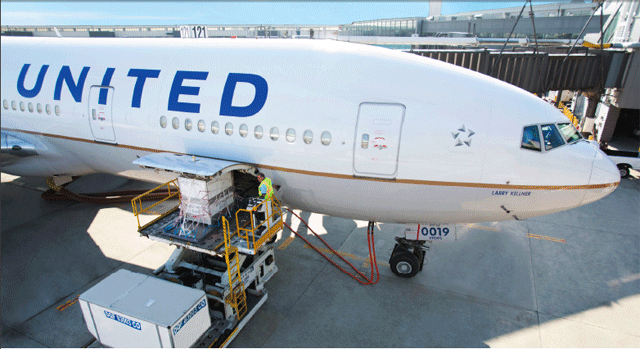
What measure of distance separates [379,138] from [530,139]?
10.2 feet

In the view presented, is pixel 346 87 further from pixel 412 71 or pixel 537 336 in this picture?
pixel 537 336

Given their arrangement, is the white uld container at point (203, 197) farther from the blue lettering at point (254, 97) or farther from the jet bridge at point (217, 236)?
the blue lettering at point (254, 97)

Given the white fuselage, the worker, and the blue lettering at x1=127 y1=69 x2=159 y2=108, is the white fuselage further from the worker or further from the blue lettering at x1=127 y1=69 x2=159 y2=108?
the worker

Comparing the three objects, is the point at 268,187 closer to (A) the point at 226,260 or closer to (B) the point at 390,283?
(A) the point at 226,260

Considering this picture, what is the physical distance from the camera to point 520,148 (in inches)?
299

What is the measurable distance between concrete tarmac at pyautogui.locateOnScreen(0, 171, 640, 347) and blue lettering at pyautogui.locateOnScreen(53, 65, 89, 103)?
15.5ft

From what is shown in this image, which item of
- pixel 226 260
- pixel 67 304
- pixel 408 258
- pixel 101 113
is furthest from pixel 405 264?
pixel 101 113

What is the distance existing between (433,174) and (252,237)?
4183 mm

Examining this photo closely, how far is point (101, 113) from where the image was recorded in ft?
33.6

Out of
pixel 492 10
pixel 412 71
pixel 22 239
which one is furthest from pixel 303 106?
pixel 492 10

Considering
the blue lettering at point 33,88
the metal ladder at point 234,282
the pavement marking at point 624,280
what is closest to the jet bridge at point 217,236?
the metal ladder at point 234,282

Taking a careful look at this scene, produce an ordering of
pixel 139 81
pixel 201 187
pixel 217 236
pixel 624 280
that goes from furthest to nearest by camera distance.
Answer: pixel 624 280
pixel 139 81
pixel 217 236
pixel 201 187

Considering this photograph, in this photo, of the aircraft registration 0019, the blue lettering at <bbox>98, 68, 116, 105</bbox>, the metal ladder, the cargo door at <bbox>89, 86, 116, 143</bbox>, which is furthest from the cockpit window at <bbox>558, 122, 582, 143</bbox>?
the blue lettering at <bbox>98, 68, 116, 105</bbox>

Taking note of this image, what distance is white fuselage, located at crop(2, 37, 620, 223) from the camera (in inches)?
301
